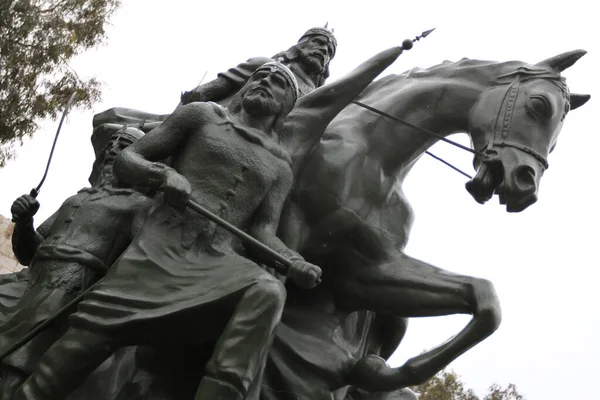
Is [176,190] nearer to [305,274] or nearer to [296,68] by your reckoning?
[305,274]

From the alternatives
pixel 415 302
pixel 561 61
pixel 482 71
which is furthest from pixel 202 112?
pixel 561 61

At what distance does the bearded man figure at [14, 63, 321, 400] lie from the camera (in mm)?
3855

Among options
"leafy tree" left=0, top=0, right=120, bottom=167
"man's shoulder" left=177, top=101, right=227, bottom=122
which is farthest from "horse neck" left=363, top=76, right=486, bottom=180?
"leafy tree" left=0, top=0, right=120, bottom=167

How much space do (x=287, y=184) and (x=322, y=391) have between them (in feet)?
3.60

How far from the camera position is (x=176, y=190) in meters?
4.16

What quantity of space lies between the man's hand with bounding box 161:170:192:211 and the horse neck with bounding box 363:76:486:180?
4.70 feet

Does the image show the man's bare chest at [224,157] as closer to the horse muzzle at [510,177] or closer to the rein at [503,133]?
the rein at [503,133]

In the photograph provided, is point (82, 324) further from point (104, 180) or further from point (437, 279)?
point (437, 279)

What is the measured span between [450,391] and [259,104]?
16286mm

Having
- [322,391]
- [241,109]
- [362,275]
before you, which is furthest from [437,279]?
[241,109]

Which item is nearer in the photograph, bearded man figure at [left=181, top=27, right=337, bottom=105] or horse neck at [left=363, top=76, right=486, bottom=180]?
horse neck at [left=363, top=76, right=486, bottom=180]

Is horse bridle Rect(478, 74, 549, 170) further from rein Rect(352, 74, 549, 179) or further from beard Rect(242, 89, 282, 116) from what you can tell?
beard Rect(242, 89, 282, 116)

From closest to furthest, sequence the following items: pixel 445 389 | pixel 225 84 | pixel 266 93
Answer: pixel 266 93, pixel 225 84, pixel 445 389

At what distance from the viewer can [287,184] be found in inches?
185
